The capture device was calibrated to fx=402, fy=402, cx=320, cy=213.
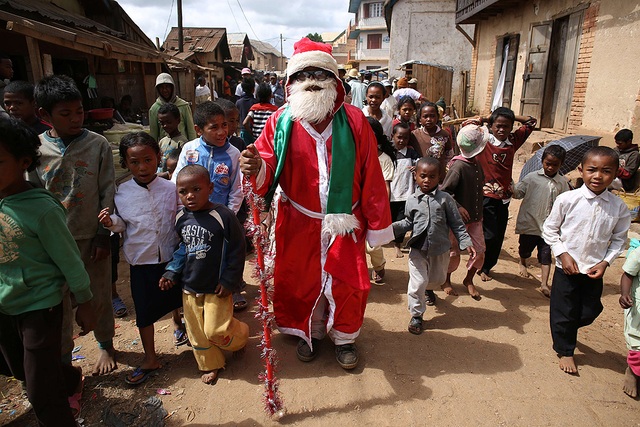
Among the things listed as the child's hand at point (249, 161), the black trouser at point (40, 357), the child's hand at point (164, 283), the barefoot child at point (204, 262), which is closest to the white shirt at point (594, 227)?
the child's hand at point (249, 161)

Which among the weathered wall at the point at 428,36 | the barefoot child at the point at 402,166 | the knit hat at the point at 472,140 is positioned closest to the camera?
the knit hat at the point at 472,140

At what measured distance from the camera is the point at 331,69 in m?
2.91

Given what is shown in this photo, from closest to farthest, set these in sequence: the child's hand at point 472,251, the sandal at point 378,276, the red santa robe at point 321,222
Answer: the red santa robe at point 321,222
the child's hand at point 472,251
the sandal at point 378,276

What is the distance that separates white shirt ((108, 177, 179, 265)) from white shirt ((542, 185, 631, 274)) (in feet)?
9.26

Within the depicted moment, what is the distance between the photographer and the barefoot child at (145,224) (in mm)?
2684

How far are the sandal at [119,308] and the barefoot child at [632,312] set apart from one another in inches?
155

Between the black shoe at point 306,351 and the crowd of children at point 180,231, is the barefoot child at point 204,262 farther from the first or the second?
the black shoe at point 306,351

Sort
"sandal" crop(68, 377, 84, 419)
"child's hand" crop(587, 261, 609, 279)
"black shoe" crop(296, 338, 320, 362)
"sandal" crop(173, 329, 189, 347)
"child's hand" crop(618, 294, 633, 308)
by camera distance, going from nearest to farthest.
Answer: "sandal" crop(68, 377, 84, 419) < "child's hand" crop(618, 294, 633, 308) < "child's hand" crop(587, 261, 609, 279) < "black shoe" crop(296, 338, 320, 362) < "sandal" crop(173, 329, 189, 347)

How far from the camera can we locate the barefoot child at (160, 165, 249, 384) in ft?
8.63

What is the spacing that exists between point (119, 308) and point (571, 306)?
12.4ft

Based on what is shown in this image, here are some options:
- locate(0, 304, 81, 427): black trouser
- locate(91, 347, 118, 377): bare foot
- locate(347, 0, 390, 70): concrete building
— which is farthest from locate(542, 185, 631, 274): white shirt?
locate(347, 0, 390, 70): concrete building

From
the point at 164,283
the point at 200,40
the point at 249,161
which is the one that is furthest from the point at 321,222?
the point at 200,40

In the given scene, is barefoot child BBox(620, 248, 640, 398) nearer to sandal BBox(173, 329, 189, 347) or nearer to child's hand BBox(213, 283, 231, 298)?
child's hand BBox(213, 283, 231, 298)

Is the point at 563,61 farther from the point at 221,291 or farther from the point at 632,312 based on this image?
the point at 221,291
